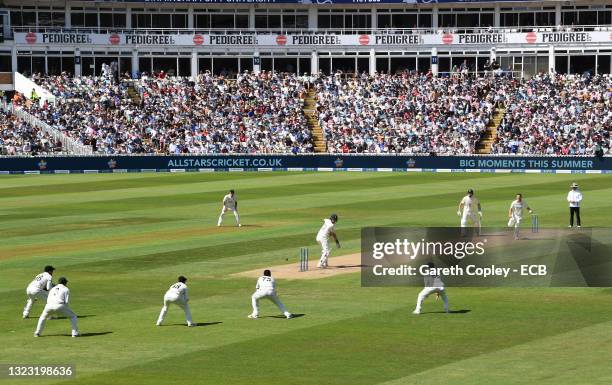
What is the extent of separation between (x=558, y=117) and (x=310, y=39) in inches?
956

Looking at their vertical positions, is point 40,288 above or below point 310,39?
below

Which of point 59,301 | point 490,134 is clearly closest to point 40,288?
point 59,301

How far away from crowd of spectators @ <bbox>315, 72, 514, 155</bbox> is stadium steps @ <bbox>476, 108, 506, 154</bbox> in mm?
496

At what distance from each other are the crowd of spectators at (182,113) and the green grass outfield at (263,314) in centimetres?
3017

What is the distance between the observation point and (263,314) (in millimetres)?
28594

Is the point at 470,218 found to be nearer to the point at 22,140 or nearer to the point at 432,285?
the point at 432,285

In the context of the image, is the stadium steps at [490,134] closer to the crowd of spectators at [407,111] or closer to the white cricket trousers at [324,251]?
the crowd of spectators at [407,111]

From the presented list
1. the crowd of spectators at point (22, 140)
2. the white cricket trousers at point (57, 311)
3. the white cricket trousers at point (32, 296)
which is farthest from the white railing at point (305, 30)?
the white cricket trousers at point (57, 311)

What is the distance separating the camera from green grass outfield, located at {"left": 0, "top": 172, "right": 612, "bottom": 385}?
22.7 meters

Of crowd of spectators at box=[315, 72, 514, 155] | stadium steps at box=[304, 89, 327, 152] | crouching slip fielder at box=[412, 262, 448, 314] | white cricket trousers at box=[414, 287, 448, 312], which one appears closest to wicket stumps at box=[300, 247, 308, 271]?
white cricket trousers at box=[414, 287, 448, 312]

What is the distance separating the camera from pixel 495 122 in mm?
86500

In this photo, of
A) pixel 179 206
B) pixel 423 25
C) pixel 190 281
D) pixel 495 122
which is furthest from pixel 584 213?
pixel 423 25

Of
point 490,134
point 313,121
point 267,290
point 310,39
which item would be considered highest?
point 310,39

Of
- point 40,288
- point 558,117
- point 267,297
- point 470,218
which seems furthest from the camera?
point 558,117
